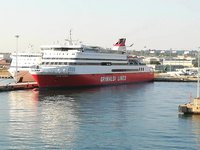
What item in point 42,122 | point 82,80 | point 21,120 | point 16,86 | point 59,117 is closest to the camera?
point 42,122

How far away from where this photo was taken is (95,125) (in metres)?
28.2

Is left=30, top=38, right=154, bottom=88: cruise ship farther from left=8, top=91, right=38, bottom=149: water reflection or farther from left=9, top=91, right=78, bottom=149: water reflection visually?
left=9, top=91, right=78, bottom=149: water reflection

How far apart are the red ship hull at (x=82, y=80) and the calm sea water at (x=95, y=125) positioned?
12.5 metres

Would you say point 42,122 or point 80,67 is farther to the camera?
point 80,67

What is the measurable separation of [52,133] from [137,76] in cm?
4892

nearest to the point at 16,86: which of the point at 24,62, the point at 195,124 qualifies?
the point at 24,62

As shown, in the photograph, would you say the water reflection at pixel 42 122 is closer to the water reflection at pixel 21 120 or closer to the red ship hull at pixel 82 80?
the water reflection at pixel 21 120

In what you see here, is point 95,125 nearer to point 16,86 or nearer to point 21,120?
point 21,120

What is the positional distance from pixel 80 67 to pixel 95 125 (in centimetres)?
3017

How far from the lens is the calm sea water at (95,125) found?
23.2 metres

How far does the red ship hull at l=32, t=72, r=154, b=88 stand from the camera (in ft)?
181

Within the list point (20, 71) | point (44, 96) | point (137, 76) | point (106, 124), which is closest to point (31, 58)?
point (20, 71)

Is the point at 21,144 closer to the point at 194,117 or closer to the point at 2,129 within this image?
the point at 2,129

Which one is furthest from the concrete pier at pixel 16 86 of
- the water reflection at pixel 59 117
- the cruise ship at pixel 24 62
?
the cruise ship at pixel 24 62
